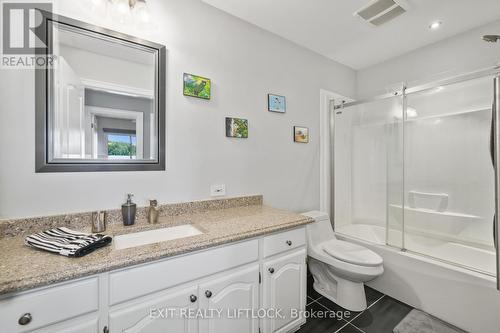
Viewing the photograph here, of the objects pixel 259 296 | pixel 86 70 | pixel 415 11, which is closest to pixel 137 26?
pixel 86 70

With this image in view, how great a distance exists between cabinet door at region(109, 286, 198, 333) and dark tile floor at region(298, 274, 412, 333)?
3.28ft

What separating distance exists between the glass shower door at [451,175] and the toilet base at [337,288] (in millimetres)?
698

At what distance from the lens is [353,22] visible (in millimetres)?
1908

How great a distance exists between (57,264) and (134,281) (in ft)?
0.92

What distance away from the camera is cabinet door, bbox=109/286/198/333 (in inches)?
35.3

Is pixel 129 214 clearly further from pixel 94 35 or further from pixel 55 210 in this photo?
pixel 94 35

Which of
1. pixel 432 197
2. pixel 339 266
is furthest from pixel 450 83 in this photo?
pixel 339 266

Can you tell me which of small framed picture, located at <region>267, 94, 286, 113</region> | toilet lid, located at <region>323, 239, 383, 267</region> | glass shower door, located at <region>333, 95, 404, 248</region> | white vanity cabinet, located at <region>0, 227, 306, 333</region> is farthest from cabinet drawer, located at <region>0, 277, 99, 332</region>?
glass shower door, located at <region>333, 95, 404, 248</region>

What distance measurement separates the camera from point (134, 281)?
91cm

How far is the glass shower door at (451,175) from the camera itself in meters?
1.95

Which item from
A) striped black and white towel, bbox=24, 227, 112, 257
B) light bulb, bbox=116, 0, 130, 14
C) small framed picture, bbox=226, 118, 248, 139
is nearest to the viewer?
striped black and white towel, bbox=24, 227, 112, 257

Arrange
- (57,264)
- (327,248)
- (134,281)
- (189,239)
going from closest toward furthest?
(57,264) < (134,281) < (189,239) < (327,248)

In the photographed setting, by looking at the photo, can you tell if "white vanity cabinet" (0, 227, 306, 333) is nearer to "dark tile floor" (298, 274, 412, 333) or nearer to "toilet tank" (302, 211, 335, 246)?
"dark tile floor" (298, 274, 412, 333)

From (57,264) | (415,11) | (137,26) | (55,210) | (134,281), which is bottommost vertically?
(134,281)
